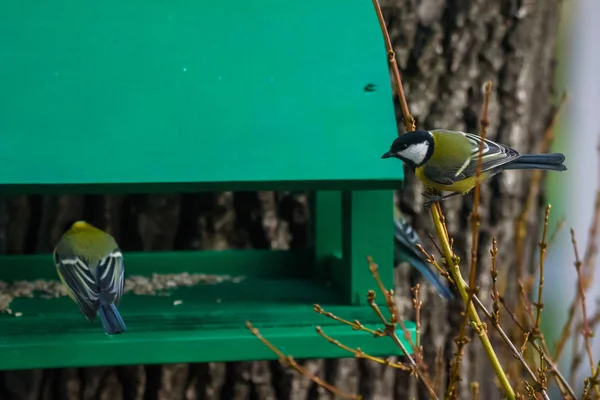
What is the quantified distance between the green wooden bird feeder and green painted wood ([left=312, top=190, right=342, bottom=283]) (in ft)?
0.78

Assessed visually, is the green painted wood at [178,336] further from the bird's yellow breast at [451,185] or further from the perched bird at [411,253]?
the perched bird at [411,253]

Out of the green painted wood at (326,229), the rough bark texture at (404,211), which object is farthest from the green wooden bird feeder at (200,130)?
the rough bark texture at (404,211)

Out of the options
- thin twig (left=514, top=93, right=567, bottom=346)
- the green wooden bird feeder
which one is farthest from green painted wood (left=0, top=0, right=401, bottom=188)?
thin twig (left=514, top=93, right=567, bottom=346)

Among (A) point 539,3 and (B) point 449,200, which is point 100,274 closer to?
(B) point 449,200

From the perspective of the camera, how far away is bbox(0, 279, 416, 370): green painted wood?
1977 millimetres

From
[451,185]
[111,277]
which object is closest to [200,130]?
[111,277]

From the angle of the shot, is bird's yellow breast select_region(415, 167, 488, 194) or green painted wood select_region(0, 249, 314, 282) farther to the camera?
green painted wood select_region(0, 249, 314, 282)

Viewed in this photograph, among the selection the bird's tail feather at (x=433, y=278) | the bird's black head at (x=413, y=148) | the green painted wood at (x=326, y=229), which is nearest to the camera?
the bird's black head at (x=413, y=148)

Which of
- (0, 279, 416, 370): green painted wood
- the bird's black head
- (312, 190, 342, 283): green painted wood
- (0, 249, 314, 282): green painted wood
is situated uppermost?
the bird's black head

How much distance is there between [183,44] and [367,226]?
2.22 ft

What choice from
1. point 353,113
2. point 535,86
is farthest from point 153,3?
point 535,86

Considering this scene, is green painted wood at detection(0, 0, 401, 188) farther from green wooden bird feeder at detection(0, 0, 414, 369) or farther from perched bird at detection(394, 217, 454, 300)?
perched bird at detection(394, 217, 454, 300)

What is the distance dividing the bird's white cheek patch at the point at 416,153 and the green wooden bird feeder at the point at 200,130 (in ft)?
0.18

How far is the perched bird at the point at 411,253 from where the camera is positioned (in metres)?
2.78
